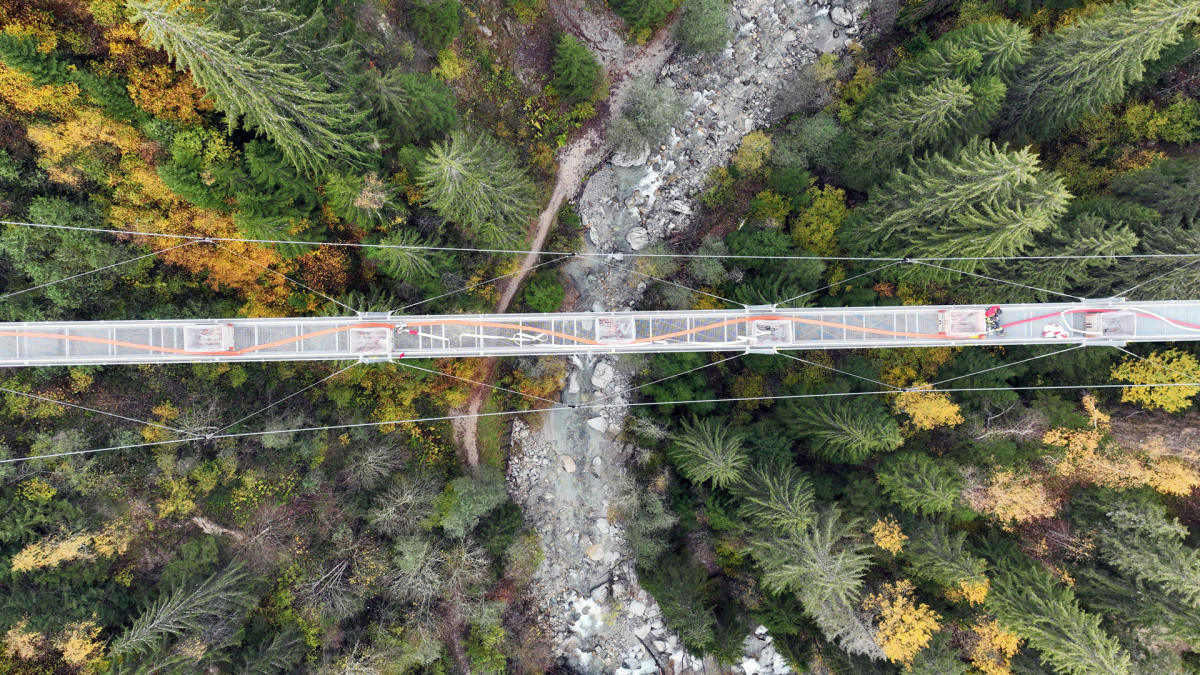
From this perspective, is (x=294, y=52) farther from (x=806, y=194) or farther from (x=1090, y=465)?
(x=1090, y=465)

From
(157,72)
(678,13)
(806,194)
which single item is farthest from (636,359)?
(157,72)

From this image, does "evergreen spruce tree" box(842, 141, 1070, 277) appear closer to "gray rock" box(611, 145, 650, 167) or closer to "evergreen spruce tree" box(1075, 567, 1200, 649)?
"gray rock" box(611, 145, 650, 167)

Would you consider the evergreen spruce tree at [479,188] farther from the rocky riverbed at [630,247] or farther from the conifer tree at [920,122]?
the conifer tree at [920,122]

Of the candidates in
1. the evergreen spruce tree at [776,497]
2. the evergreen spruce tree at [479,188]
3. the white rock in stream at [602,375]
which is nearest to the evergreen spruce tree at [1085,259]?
the evergreen spruce tree at [776,497]

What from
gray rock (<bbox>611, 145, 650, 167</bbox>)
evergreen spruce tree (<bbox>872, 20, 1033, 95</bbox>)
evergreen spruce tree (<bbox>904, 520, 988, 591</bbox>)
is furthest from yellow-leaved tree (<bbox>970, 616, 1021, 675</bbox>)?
gray rock (<bbox>611, 145, 650, 167</bbox>)

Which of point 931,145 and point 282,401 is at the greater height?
point 931,145

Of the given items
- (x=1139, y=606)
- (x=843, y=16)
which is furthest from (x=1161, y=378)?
(x=843, y=16)
